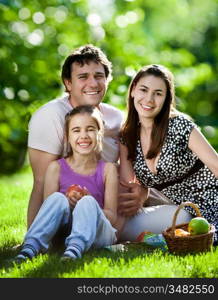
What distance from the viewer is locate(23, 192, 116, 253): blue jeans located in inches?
147

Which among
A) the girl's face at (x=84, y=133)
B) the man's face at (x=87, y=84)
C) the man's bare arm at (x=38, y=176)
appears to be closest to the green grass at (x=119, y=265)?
the man's bare arm at (x=38, y=176)

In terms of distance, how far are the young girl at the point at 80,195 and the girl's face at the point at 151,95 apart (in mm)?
315

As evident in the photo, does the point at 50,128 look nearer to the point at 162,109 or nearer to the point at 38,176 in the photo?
the point at 38,176

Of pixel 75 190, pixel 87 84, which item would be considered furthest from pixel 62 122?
pixel 75 190

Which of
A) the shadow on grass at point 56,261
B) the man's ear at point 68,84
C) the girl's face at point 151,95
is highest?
the man's ear at point 68,84

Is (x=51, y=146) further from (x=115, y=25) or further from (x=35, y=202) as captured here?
(x=115, y=25)

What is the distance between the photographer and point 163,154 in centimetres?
439

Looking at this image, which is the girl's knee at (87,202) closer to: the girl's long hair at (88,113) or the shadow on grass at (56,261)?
the shadow on grass at (56,261)

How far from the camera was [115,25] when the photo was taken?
7727 millimetres

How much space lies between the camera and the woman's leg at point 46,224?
3771mm

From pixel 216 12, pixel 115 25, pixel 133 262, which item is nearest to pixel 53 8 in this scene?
pixel 115 25

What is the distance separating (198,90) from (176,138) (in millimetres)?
13304

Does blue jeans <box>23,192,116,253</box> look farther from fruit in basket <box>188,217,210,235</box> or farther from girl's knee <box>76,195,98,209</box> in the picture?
fruit in basket <box>188,217,210,235</box>

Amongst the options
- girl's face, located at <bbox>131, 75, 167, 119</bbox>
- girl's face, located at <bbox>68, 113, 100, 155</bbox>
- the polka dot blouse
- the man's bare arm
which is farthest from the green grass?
girl's face, located at <bbox>131, 75, 167, 119</bbox>
